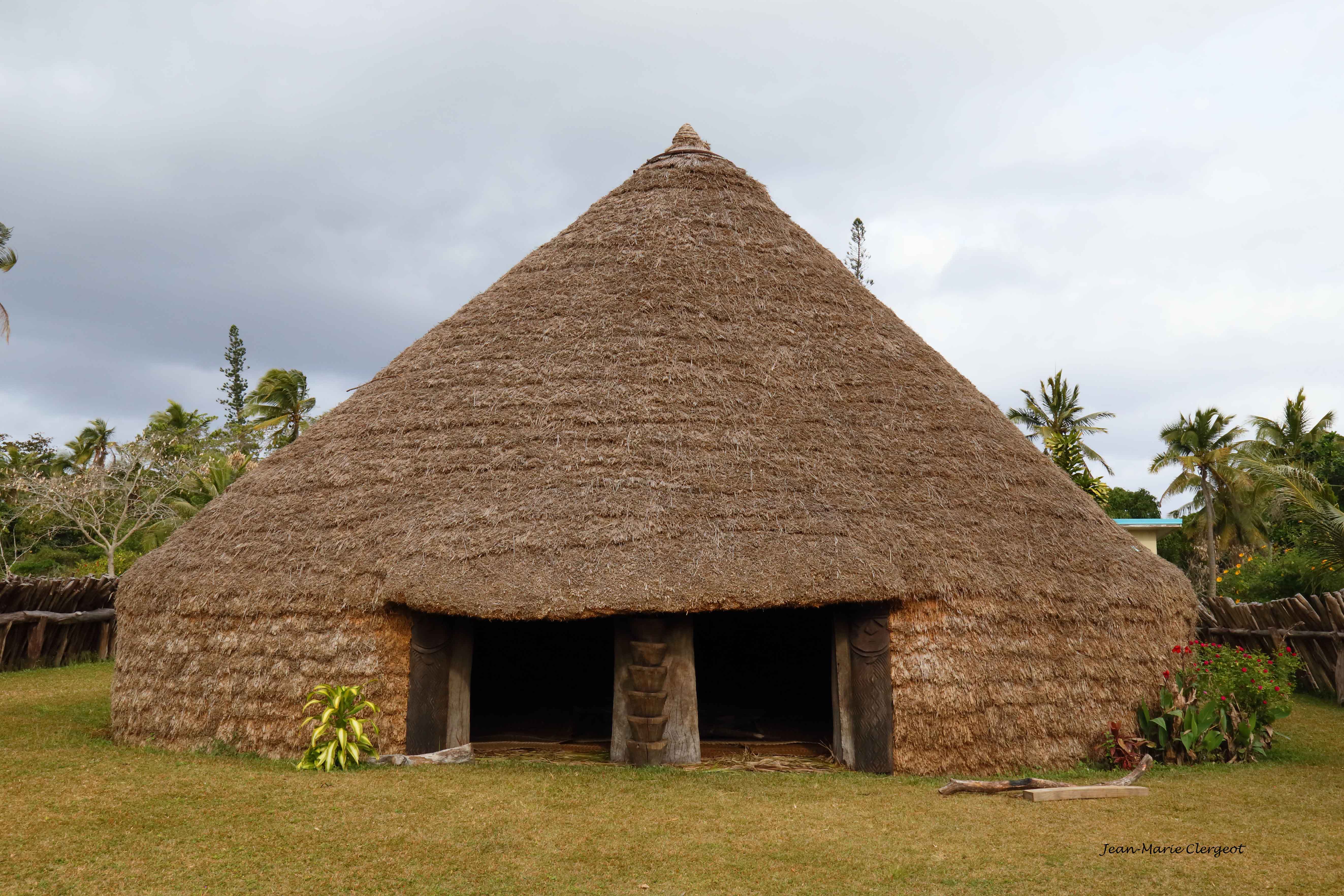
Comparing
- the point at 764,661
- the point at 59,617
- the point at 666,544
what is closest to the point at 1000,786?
the point at 666,544

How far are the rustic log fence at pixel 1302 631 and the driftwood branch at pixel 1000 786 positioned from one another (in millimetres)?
7463

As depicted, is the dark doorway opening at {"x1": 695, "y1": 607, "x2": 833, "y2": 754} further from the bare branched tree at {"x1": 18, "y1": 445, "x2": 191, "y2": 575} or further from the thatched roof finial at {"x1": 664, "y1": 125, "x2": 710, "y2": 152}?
the bare branched tree at {"x1": 18, "y1": 445, "x2": 191, "y2": 575}

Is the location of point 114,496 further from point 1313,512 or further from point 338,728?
point 1313,512

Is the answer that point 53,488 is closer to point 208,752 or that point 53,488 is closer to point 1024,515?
point 208,752

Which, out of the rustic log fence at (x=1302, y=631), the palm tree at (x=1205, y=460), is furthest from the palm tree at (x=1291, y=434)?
the rustic log fence at (x=1302, y=631)

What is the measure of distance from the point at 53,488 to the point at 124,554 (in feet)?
14.5

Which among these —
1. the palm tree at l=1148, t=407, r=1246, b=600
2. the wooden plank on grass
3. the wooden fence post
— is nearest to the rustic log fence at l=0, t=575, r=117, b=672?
the wooden fence post

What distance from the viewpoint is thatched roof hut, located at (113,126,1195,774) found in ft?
27.7

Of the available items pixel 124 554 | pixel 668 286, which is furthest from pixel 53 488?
pixel 668 286

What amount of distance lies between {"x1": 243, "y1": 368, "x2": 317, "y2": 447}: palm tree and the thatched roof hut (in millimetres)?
23181

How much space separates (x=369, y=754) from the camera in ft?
27.6

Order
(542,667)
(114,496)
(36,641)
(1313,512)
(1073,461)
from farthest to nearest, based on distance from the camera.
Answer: (114,496), (1073,461), (36,641), (1313,512), (542,667)

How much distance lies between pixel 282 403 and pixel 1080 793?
102 ft

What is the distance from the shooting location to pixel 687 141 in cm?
1395
